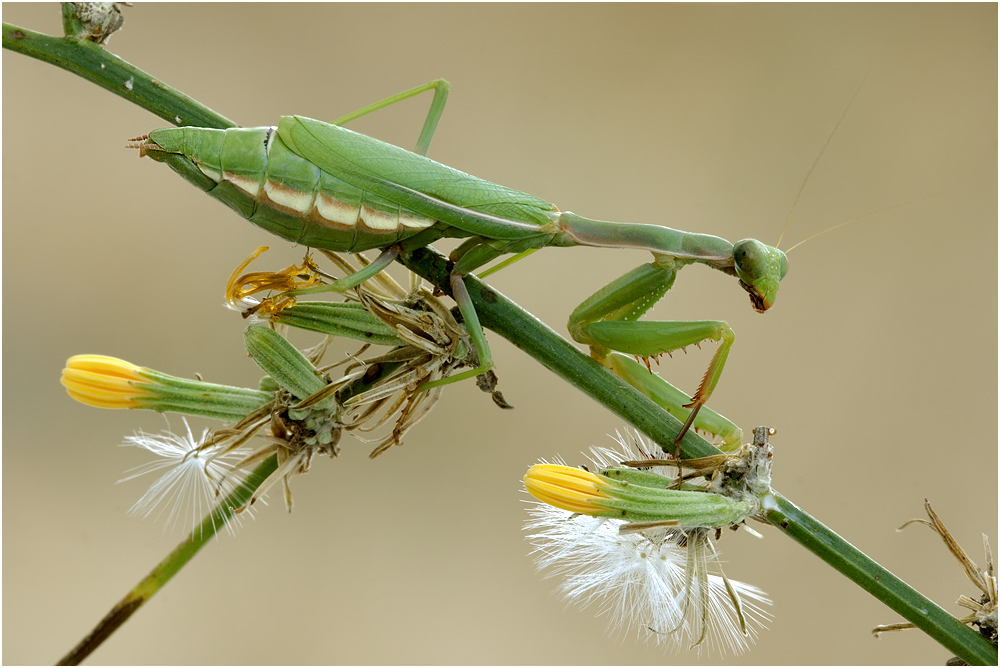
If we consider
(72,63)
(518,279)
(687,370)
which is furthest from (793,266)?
(72,63)

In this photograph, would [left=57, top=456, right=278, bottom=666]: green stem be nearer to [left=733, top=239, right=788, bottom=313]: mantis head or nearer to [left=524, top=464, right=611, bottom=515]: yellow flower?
[left=524, top=464, right=611, bottom=515]: yellow flower

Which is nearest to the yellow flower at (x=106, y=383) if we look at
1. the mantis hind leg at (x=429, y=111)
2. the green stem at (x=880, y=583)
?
the mantis hind leg at (x=429, y=111)

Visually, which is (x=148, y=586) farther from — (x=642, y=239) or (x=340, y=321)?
(x=642, y=239)

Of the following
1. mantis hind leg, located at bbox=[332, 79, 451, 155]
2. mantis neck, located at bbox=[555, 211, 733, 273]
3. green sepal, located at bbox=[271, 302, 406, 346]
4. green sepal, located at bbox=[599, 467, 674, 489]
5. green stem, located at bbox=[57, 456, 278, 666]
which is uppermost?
mantis hind leg, located at bbox=[332, 79, 451, 155]

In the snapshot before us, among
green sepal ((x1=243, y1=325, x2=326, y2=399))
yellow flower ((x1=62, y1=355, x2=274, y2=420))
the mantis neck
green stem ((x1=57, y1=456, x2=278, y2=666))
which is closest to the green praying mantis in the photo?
the mantis neck

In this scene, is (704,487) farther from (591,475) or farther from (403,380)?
(403,380)

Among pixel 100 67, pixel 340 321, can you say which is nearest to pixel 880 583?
pixel 340 321

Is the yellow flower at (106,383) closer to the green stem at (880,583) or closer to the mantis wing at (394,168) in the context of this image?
the mantis wing at (394,168)
